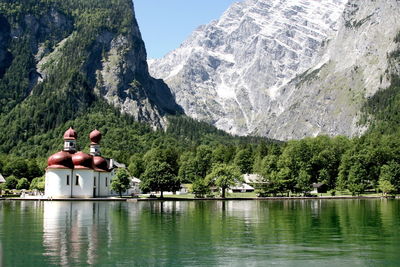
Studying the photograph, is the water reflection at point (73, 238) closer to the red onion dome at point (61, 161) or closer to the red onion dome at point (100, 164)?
the red onion dome at point (61, 161)

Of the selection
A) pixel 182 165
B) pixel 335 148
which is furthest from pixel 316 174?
pixel 182 165

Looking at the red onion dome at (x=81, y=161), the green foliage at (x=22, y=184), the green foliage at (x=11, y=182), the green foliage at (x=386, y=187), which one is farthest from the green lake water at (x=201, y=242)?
the green foliage at (x=22, y=184)

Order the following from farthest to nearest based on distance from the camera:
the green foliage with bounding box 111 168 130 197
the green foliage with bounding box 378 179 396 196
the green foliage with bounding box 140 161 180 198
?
the green foliage with bounding box 378 179 396 196 < the green foliage with bounding box 111 168 130 197 < the green foliage with bounding box 140 161 180 198

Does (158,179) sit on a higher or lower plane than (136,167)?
lower

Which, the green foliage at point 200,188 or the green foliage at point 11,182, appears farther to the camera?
the green foliage at point 11,182

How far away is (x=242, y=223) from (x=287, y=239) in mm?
15042

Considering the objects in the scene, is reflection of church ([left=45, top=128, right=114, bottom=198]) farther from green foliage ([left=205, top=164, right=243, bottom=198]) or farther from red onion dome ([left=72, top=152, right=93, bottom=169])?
green foliage ([left=205, top=164, right=243, bottom=198])

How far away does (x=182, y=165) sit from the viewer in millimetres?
189625

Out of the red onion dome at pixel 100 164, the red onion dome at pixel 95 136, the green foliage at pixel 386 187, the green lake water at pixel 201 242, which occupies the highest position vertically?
the red onion dome at pixel 95 136

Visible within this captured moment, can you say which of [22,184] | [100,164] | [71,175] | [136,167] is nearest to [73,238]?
[71,175]

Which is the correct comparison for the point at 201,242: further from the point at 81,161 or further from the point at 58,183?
the point at 81,161

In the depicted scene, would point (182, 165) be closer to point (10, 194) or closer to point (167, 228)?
point (10, 194)

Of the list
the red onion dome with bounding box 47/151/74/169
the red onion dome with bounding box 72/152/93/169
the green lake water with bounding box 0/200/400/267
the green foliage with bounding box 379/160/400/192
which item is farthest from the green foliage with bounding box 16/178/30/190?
the green foliage with bounding box 379/160/400/192

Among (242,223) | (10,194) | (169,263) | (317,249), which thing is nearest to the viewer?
(169,263)
